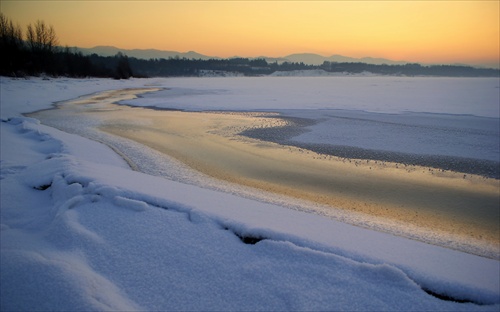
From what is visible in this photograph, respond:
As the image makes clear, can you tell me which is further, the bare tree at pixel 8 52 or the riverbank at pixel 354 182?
the bare tree at pixel 8 52

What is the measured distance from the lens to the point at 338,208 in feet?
13.7

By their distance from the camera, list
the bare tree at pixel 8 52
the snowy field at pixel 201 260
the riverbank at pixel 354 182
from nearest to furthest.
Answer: the snowy field at pixel 201 260
the riverbank at pixel 354 182
the bare tree at pixel 8 52

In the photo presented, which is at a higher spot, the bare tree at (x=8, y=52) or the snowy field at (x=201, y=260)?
the bare tree at (x=8, y=52)

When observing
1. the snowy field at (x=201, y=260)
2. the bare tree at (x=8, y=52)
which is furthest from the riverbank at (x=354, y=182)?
the bare tree at (x=8, y=52)

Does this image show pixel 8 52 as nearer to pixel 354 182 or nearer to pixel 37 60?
pixel 37 60

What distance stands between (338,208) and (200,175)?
2.42 meters

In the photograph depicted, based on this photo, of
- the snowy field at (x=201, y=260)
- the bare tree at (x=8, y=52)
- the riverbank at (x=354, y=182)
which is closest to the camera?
the snowy field at (x=201, y=260)

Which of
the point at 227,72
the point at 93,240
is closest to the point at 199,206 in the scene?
the point at 93,240

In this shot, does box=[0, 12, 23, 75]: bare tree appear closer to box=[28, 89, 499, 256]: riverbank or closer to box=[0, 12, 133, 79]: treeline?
box=[0, 12, 133, 79]: treeline

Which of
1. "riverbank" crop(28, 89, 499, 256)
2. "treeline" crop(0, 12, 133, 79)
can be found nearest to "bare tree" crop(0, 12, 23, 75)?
"treeline" crop(0, 12, 133, 79)

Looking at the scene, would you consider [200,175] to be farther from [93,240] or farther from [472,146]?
[472,146]

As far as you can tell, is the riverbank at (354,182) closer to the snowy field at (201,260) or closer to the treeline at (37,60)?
the snowy field at (201,260)

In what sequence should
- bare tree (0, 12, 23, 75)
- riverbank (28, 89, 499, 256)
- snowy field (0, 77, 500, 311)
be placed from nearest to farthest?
1. snowy field (0, 77, 500, 311)
2. riverbank (28, 89, 499, 256)
3. bare tree (0, 12, 23, 75)

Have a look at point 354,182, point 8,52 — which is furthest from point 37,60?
point 354,182
